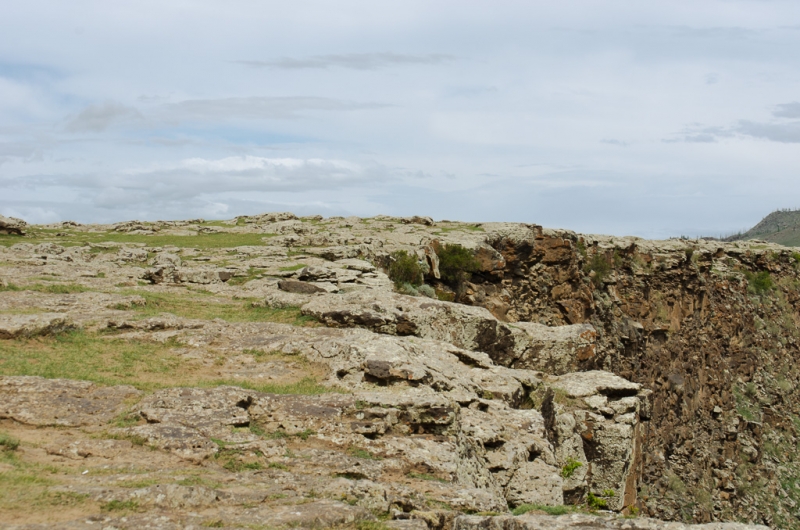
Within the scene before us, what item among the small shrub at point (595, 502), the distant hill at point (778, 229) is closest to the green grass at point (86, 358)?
the small shrub at point (595, 502)

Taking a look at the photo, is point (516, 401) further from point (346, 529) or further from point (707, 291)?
point (707, 291)

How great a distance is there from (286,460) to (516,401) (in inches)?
350

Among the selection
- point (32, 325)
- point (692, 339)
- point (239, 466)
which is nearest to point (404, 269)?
point (32, 325)

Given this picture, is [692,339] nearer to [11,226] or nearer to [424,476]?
[11,226]

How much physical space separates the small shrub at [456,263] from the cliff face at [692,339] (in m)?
1.19

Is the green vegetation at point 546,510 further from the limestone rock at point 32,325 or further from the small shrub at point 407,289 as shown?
the small shrub at point 407,289

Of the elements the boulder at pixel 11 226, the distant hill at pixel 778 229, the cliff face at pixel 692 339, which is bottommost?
the cliff face at pixel 692 339

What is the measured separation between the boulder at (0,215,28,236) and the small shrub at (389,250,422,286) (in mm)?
23587

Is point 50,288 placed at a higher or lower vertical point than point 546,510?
higher

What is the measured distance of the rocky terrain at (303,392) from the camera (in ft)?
34.2

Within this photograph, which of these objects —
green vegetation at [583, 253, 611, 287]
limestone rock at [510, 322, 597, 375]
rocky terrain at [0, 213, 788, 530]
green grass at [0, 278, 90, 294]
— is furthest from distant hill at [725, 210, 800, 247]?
green grass at [0, 278, 90, 294]

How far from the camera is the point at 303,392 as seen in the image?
15.5 m

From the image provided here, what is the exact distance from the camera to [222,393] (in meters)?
14.2

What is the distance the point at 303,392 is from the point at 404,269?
23.2 metres
